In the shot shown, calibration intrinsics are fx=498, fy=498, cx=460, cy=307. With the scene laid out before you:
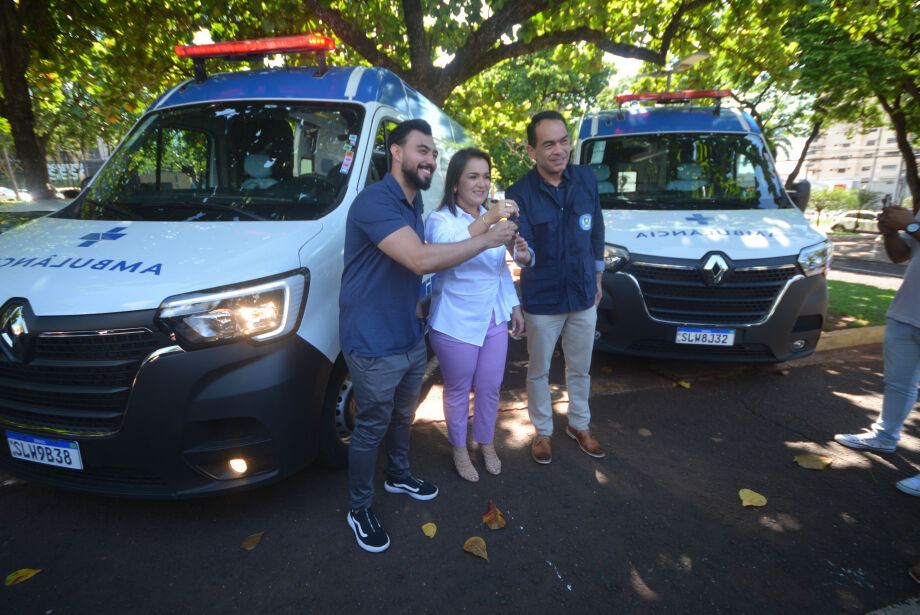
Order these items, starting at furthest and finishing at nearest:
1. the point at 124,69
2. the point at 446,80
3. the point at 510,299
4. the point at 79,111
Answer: the point at 79,111
the point at 124,69
the point at 446,80
the point at 510,299

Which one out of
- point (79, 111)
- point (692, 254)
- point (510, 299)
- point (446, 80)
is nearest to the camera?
point (510, 299)

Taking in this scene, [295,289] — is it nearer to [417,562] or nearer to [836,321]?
[417,562]

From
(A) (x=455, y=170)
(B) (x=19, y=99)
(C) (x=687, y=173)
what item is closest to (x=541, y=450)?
(A) (x=455, y=170)

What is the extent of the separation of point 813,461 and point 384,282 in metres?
2.98

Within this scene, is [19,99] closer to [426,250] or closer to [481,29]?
[481,29]

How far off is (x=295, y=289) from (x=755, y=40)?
29.1 ft

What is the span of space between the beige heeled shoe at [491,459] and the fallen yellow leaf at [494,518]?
1.14ft

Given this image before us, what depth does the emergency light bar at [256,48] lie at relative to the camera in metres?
3.17

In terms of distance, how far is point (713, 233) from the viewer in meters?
3.95

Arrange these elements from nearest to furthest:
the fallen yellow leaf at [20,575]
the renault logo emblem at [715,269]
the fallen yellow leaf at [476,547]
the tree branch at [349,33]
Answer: the fallen yellow leaf at [20,575]
the fallen yellow leaf at [476,547]
the renault logo emblem at [715,269]
the tree branch at [349,33]

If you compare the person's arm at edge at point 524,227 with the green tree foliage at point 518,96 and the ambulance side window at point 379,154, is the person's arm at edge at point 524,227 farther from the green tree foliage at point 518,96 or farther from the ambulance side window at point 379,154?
the green tree foliage at point 518,96

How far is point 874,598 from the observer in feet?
7.08

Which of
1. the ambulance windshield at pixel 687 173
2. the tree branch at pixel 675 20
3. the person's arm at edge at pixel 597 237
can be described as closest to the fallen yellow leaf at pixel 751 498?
the person's arm at edge at pixel 597 237

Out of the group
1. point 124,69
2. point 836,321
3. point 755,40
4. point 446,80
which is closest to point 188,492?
point 446,80
